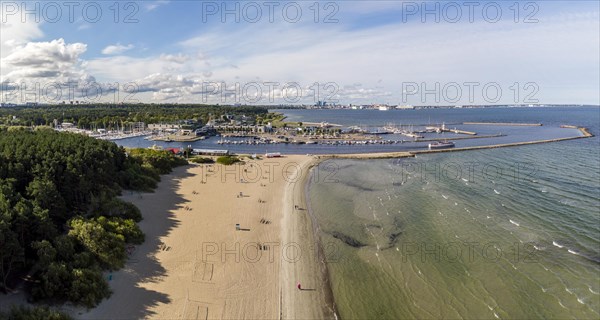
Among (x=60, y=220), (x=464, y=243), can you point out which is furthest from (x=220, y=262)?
(x=464, y=243)

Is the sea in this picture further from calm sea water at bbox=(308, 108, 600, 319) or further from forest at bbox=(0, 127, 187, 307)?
forest at bbox=(0, 127, 187, 307)

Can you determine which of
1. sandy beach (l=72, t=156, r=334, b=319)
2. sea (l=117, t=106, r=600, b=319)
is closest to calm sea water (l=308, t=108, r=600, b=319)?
sea (l=117, t=106, r=600, b=319)

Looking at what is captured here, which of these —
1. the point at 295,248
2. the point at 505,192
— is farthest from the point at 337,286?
the point at 505,192

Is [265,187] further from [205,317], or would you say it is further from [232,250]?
[205,317]

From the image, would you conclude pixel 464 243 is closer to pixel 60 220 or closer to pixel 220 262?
pixel 220 262

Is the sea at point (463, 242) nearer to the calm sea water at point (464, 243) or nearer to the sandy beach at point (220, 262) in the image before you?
the calm sea water at point (464, 243)
